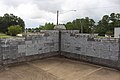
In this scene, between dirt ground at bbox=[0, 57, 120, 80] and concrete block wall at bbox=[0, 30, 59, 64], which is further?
concrete block wall at bbox=[0, 30, 59, 64]

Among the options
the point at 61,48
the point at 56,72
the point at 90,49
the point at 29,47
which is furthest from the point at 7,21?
the point at 56,72

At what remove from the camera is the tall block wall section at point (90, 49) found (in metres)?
5.60

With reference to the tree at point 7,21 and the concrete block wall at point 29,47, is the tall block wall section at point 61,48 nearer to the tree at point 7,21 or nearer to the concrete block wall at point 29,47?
the concrete block wall at point 29,47

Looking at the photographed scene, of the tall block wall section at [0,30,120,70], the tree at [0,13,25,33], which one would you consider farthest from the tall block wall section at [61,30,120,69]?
the tree at [0,13,25,33]

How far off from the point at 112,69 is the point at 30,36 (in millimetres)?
3553

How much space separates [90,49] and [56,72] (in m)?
1.98

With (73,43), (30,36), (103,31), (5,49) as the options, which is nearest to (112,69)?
(73,43)

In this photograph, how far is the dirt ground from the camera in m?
4.61

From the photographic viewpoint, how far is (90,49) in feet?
20.7

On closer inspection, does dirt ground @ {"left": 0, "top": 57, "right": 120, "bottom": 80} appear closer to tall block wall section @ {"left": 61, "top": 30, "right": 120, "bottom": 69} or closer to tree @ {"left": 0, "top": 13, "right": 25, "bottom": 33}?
tall block wall section @ {"left": 61, "top": 30, "right": 120, "bottom": 69}

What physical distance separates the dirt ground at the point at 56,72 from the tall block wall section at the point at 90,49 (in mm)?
330

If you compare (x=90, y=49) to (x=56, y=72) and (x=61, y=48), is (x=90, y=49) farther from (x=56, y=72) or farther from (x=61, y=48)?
(x=56, y=72)

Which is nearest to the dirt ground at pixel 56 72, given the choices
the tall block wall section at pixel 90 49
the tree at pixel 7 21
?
the tall block wall section at pixel 90 49

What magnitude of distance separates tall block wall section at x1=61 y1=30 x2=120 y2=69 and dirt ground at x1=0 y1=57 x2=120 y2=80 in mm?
330
